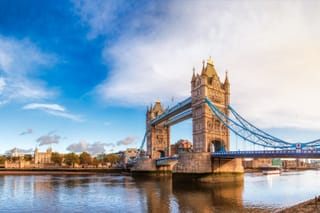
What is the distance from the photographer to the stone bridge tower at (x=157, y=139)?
8962 cm

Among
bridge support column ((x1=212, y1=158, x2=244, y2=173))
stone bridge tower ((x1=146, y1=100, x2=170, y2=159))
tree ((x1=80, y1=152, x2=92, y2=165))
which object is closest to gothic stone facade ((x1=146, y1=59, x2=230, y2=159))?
bridge support column ((x1=212, y1=158, x2=244, y2=173))

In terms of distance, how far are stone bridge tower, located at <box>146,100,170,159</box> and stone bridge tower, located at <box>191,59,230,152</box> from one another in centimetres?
3068

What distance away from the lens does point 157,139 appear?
91.0 meters

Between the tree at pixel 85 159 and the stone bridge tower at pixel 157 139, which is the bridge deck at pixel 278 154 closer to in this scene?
the stone bridge tower at pixel 157 139

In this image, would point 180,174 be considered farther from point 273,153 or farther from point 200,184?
point 273,153

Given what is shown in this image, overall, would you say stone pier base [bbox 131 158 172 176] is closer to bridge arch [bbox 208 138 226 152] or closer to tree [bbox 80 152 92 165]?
bridge arch [bbox 208 138 226 152]

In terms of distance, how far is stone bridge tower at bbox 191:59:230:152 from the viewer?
182ft

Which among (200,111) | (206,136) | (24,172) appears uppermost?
(200,111)

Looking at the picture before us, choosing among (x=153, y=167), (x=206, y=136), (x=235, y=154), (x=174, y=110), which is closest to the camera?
(x=235, y=154)

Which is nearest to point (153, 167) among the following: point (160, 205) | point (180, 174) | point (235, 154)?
point (180, 174)

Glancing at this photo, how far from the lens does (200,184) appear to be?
4781 cm

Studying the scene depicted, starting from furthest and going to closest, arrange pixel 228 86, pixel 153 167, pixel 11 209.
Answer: pixel 153 167 < pixel 228 86 < pixel 11 209

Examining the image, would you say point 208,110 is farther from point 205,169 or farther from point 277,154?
point 277,154

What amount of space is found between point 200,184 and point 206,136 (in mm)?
10128
